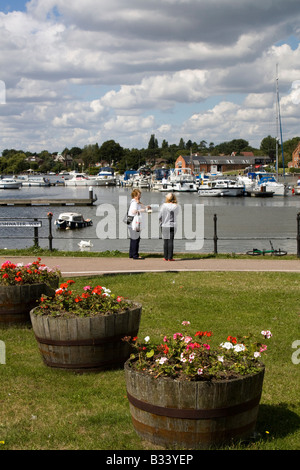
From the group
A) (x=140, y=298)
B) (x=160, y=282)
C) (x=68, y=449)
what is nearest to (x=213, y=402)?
(x=68, y=449)

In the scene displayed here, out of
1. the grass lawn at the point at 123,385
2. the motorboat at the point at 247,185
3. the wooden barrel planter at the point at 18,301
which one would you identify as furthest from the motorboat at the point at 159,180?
the wooden barrel planter at the point at 18,301

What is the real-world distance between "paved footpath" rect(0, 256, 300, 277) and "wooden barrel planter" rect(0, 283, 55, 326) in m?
5.08

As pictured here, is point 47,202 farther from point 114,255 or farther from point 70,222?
point 114,255

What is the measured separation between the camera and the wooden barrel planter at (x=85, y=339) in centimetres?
625

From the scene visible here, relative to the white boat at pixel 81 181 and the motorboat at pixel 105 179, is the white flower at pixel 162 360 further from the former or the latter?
the motorboat at pixel 105 179

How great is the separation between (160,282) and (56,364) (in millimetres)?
5744

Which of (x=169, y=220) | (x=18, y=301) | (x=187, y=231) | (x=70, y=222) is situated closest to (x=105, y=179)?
(x=70, y=222)

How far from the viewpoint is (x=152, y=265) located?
14938mm

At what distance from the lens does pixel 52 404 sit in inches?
226

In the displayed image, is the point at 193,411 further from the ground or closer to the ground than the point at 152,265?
further from the ground

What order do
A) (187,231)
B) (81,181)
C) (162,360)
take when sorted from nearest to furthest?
(162,360)
(187,231)
(81,181)

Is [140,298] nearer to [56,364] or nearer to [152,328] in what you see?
[152,328]

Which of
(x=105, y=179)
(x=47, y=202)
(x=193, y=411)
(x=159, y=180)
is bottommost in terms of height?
(x=47, y=202)

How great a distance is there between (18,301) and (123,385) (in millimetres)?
2584
